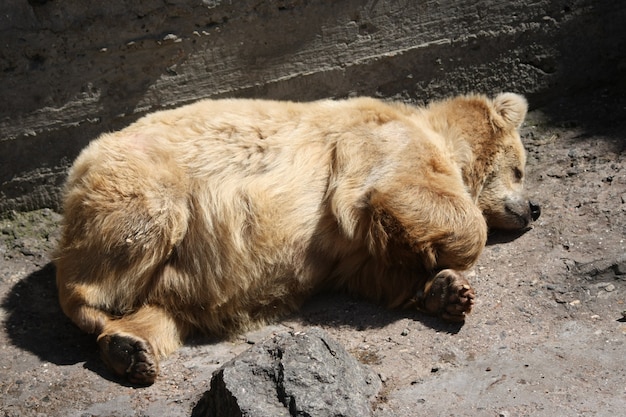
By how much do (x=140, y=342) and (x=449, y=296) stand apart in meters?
1.89

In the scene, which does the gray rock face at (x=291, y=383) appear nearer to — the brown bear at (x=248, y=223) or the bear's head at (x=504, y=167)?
the brown bear at (x=248, y=223)

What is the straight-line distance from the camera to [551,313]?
5195 millimetres

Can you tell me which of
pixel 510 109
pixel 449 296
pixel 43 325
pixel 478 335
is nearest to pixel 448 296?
pixel 449 296

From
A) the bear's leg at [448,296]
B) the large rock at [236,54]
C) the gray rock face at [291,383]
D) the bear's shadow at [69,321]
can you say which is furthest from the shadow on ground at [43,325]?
the bear's leg at [448,296]

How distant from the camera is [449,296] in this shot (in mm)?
5195

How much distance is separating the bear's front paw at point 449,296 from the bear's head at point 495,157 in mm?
1095

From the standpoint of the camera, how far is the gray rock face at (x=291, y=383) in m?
4.11

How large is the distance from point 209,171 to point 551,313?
2.35 meters

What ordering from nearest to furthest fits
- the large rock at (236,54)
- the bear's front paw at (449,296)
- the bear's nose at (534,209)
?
1. the bear's front paw at (449,296)
2. the bear's nose at (534,209)
3. the large rock at (236,54)

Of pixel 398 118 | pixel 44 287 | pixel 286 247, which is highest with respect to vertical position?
pixel 398 118

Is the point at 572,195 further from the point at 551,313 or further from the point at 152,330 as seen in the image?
the point at 152,330

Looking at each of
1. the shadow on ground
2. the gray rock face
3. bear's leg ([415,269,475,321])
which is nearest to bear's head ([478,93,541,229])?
bear's leg ([415,269,475,321])

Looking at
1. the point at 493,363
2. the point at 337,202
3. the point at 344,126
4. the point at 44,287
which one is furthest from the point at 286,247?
the point at 44,287

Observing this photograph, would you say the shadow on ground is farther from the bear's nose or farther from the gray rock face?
the bear's nose
